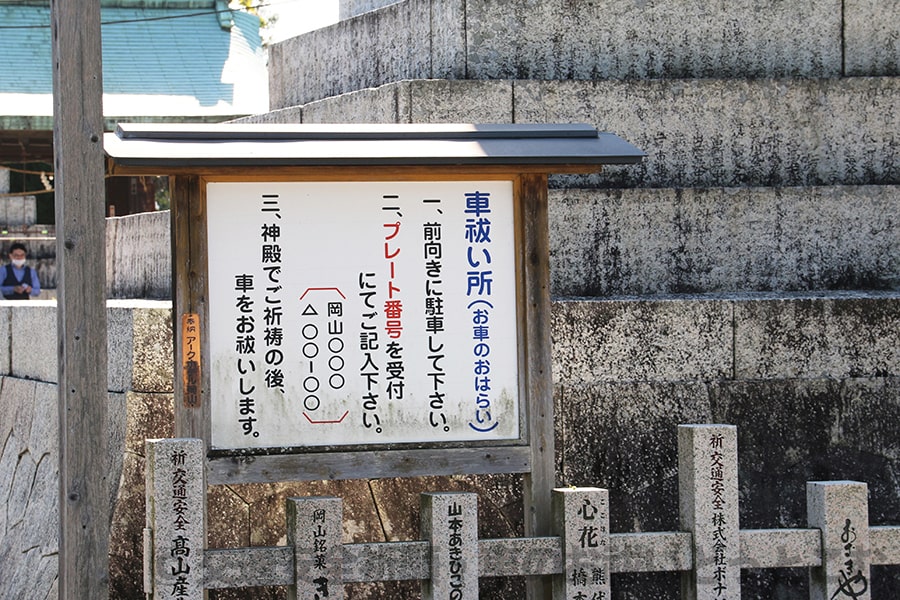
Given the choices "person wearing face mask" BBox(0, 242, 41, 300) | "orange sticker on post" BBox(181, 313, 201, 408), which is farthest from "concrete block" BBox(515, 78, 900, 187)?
"person wearing face mask" BBox(0, 242, 41, 300)

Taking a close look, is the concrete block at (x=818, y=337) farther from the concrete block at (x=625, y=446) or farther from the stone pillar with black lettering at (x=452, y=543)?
the stone pillar with black lettering at (x=452, y=543)

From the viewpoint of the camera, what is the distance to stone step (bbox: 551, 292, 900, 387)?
20.5ft

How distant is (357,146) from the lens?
16.3 feet

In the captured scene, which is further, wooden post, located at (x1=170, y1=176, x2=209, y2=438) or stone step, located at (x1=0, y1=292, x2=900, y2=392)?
stone step, located at (x1=0, y1=292, x2=900, y2=392)

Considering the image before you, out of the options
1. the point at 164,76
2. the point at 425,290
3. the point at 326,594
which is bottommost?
the point at 326,594

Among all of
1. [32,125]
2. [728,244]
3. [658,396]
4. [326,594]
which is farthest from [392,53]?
[32,125]

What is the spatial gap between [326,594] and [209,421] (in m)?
0.80

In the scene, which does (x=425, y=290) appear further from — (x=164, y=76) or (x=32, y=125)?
(x=164, y=76)

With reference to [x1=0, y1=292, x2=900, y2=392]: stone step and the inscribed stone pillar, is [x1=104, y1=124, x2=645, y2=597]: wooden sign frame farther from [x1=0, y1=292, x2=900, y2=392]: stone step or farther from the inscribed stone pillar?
[x1=0, y1=292, x2=900, y2=392]: stone step

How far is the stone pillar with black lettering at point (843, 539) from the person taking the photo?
5.11 meters

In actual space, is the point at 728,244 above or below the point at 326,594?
above

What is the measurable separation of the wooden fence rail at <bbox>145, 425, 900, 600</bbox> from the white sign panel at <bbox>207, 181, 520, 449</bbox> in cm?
37

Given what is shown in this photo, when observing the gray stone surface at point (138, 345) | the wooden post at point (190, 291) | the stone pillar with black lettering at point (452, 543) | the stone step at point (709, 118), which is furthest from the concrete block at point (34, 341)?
the stone pillar with black lettering at point (452, 543)

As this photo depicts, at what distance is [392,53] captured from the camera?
26.6ft
